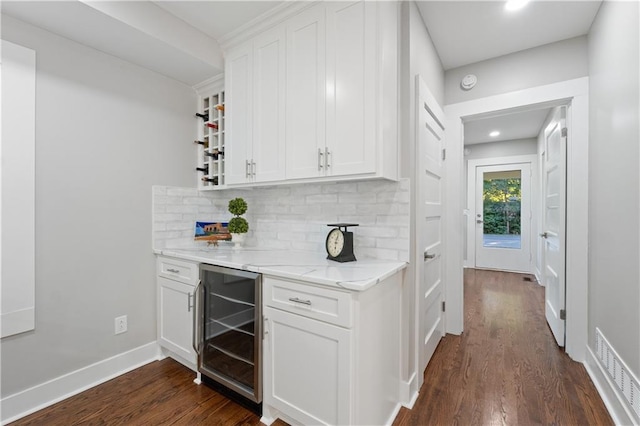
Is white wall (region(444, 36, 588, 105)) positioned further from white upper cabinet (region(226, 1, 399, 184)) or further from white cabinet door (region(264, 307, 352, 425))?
white cabinet door (region(264, 307, 352, 425))

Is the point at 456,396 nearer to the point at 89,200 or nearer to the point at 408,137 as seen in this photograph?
the point at 408,137

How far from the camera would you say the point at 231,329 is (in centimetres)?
182

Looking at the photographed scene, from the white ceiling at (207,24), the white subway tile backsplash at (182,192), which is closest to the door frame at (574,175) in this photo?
the white ceiling at (207,24)

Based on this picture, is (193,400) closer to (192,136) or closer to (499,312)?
(192,136)

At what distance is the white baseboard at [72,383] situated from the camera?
163cm

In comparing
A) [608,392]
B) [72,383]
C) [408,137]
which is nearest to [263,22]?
[408,137]

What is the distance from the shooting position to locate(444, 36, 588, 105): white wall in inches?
87.1

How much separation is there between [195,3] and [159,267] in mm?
1961

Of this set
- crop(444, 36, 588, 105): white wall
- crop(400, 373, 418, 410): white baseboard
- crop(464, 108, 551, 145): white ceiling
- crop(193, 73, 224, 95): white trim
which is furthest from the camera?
crop(464, 108, 551, 145): white ceiling

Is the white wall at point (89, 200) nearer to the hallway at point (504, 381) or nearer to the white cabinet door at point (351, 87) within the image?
the white cabinet door at point (351, 87)

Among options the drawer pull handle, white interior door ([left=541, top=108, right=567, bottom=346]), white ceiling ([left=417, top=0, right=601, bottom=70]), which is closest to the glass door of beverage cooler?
the drawer pull handle

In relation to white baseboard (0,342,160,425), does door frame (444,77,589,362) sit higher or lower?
higher

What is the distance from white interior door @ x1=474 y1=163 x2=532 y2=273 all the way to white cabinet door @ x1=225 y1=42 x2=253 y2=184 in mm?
5042

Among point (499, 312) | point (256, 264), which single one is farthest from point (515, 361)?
point (256, 264)
